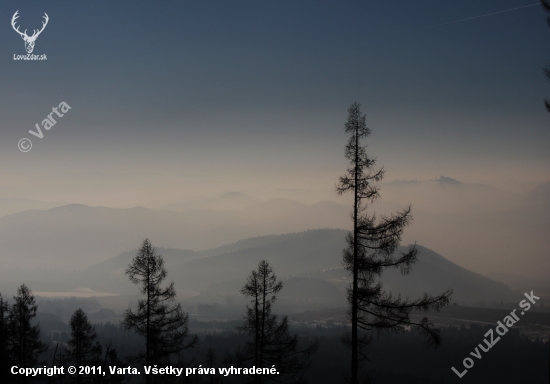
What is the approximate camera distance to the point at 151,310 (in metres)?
21.9

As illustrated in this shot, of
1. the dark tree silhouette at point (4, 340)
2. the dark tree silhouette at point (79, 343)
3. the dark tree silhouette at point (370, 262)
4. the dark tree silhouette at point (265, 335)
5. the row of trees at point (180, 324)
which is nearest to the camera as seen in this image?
the dark tree silhouette at point (370, 262)

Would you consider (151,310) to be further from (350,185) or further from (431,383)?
(431,383)

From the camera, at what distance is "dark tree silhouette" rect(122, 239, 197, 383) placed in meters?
21.7

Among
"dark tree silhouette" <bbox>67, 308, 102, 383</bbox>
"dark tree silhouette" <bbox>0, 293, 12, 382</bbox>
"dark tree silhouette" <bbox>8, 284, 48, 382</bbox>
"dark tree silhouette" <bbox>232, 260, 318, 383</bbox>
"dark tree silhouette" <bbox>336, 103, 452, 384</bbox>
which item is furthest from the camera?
"dark tree silhouette" <bbox>67, 308, 102, 383</bbox>

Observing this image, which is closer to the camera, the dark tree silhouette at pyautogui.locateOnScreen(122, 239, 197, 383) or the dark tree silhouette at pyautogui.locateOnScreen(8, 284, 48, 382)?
the dark tree silhouette at pyautogui.locateOnScreen(122, 239, 197, 383)

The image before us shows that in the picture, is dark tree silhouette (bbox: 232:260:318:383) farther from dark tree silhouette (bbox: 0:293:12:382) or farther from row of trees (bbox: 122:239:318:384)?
dark tree silhouette (bbox: 0:293:12:382)

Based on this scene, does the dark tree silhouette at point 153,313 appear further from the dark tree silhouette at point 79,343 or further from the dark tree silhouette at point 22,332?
the dark tree silhouette at point 22,332

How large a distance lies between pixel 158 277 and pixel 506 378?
220853 millimetres

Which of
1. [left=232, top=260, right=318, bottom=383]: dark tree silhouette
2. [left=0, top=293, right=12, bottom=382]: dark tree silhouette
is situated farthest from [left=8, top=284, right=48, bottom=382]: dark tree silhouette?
[left=232, top=260, right=318, bottom=383]: dark tree silhouette

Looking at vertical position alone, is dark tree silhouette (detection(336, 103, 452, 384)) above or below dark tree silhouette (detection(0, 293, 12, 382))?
above

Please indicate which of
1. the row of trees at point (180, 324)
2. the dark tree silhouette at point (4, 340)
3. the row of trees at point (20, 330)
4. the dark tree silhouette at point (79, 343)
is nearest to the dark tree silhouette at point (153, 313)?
the row of trees at point (180, 324)

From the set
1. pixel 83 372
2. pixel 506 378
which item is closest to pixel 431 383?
pixel 506 378

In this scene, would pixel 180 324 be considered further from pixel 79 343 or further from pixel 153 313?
pixel 79 343

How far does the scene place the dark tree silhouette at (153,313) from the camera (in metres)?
21.7
